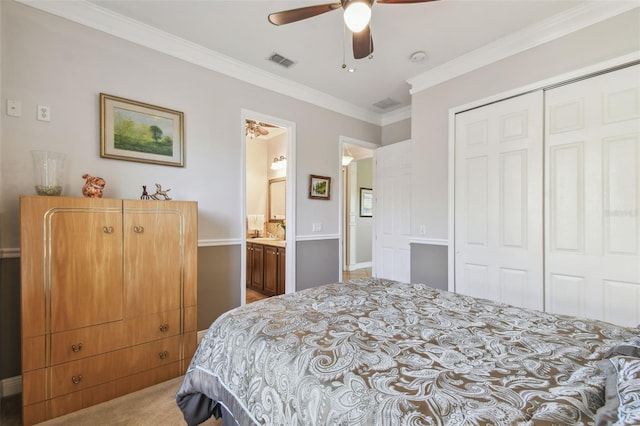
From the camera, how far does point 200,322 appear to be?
2.81m

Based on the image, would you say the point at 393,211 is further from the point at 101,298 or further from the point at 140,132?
the point at 101,298

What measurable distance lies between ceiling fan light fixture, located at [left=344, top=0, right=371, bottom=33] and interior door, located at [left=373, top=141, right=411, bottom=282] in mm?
2404

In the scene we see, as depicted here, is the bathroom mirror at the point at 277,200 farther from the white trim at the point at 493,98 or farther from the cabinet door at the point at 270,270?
the white trim at the point at 493,98

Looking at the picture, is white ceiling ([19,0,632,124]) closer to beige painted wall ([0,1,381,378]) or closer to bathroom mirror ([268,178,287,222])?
beige painted wall ([0,1,381,378])

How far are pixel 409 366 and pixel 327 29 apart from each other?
2.58 meters

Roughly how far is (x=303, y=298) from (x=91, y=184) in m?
1.75

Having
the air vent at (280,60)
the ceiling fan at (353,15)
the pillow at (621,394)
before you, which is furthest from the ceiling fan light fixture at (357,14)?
the pillow at (621,394)

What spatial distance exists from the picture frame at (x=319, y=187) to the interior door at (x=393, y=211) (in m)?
0.86

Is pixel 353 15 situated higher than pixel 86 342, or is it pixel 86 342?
pixel 353 15

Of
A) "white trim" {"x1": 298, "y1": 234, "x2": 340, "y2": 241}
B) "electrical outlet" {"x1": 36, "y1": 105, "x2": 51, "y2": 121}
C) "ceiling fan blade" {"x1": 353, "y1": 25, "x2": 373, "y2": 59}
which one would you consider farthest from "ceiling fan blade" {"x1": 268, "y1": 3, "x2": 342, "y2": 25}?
"white trim" {"x1": 298, "y1": 234, "x2": 340, "y2": 241}

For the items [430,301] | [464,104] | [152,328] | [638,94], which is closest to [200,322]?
[152,328]

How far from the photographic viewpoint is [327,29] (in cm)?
245

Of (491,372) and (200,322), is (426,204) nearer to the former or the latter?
(491,372)

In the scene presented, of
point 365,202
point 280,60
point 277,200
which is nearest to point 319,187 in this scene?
point 280,60
